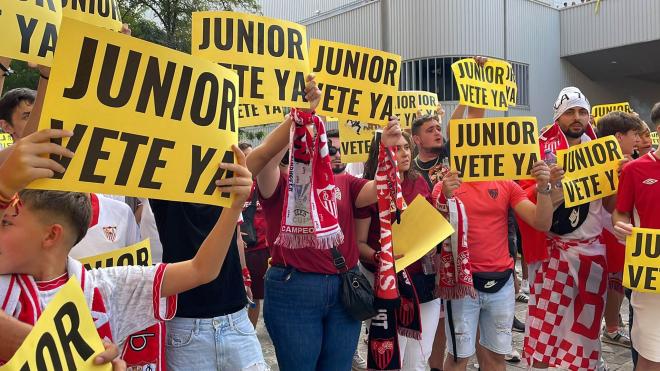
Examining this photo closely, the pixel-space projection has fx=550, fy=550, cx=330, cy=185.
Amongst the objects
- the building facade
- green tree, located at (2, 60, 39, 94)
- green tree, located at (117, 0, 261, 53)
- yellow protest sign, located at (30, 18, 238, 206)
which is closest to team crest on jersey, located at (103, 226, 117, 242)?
yellow protest sign, located at (30, 18, 238, 206)

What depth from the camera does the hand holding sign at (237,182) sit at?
1867mm

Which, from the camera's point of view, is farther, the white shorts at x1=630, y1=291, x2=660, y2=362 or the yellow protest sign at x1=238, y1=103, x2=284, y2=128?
the yellow protest sign at x1=238, y1=103, x2=284, y2=128

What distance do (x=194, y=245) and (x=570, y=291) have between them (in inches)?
111

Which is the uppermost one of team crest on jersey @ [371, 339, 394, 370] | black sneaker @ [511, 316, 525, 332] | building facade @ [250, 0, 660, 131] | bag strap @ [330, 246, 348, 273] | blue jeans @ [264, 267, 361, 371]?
building facade @ [250, 0, 660, 131]

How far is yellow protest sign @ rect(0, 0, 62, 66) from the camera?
7.66 feet

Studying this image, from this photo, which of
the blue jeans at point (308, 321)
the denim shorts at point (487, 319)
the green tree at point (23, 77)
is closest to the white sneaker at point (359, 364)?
the denim shorts at point (487, 319)

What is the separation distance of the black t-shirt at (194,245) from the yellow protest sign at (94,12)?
1.14m

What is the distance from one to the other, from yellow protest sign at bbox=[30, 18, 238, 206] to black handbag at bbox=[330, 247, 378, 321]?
1163mm

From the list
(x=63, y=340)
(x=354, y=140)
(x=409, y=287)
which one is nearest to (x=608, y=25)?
(x=354, y=140)

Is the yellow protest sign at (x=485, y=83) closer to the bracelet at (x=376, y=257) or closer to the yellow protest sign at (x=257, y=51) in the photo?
the bracelet at (x=376, y=257)

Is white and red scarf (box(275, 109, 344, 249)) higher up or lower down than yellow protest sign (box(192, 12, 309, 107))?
lower down

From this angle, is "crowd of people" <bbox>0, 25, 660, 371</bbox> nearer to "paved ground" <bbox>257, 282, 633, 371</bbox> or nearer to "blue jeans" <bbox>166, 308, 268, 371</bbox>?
"blue jeans" <bbox>166, 308, 268, 371</bbox>

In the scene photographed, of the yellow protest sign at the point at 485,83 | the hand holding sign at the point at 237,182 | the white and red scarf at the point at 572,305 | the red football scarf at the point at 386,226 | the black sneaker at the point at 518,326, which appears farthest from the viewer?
the black sneaker at the point at 518,326

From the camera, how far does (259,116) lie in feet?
11.7
